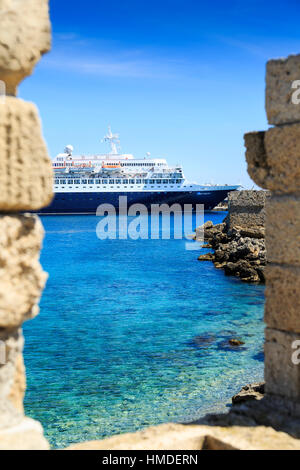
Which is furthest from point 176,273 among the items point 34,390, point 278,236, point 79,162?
point 79,162

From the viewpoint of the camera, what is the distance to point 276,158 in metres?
3.09

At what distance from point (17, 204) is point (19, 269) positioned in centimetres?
27

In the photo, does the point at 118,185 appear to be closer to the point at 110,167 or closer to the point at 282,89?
the point at 110,167

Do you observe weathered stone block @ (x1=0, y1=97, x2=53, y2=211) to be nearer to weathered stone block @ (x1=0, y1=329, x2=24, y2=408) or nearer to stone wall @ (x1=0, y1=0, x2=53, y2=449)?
stone wall @ (x1=0, y1=0, x2=53, y2=449)

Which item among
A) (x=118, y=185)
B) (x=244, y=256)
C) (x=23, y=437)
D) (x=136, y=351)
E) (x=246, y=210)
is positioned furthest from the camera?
(x=118, y=185)

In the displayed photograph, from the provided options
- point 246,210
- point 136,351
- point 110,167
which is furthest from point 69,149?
point 136,351

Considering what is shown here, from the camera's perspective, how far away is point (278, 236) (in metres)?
3.12

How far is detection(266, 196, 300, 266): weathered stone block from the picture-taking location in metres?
3.02

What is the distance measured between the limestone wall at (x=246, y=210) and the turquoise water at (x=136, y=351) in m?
3.22

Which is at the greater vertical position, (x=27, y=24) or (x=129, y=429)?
(x=27, y=24)

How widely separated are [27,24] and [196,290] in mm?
14286

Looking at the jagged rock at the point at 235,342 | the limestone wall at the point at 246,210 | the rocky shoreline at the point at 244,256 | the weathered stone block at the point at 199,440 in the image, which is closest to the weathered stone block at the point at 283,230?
the weathered stone block at the point at 199,440

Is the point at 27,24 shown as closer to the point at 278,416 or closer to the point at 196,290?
the point at 278,416

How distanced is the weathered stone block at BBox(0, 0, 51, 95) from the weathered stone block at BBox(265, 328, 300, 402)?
2.09 metres
